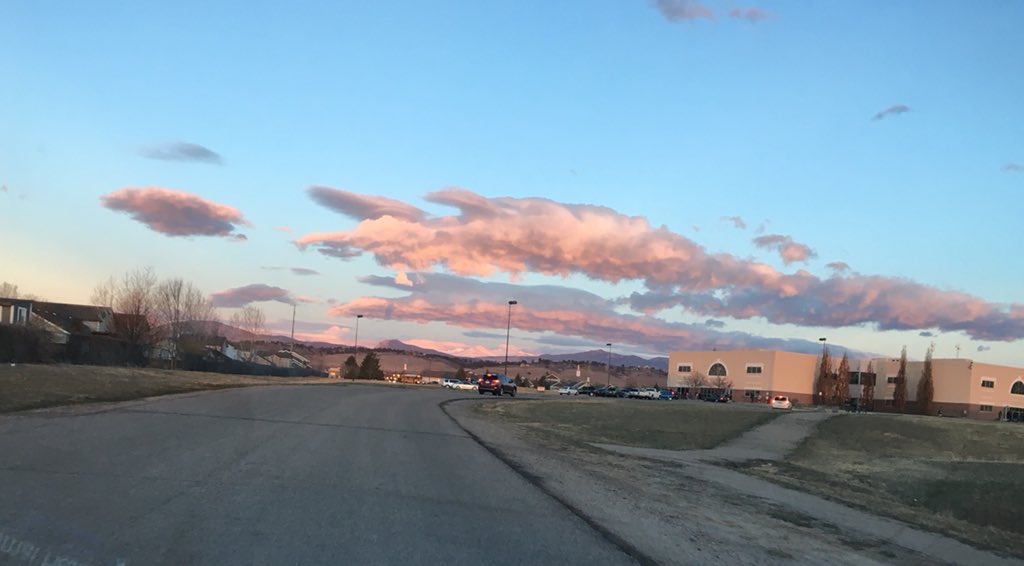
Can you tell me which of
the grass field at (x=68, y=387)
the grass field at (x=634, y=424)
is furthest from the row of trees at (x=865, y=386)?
the grass field at (x=68, y=387)

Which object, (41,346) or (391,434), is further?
(41,346)

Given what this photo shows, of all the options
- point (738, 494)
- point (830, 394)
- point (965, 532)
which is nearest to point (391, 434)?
point (738, 494)

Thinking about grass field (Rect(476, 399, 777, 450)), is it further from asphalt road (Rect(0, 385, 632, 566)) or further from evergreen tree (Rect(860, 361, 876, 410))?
evergreen tree (Rect(860, 361, 876, 410))

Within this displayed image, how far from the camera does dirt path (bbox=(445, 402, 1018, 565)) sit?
975 centimetres

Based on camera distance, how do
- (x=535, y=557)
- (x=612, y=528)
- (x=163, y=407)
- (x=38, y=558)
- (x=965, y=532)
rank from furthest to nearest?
(x=163, y=407) < (x=965, y=532) < (x=612, y=528) < (x=535, y=557) < (x=38, y=558)

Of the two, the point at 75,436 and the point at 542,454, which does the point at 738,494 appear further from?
the point at 75,436

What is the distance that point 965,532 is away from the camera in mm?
13961

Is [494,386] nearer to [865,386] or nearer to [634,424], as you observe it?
[634,424]

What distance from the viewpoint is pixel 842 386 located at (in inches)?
4727

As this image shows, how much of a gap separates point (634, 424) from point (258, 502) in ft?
97.2

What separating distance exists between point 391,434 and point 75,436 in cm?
779

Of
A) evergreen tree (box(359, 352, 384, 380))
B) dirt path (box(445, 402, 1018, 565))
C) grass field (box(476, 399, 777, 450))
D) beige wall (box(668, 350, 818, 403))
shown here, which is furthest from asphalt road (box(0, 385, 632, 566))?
beige wall (box(668, 350, 818, 403))

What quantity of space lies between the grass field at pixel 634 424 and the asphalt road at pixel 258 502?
1212 cm

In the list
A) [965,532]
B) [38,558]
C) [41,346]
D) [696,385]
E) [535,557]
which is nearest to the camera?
[38,558]
